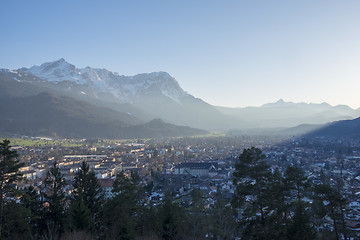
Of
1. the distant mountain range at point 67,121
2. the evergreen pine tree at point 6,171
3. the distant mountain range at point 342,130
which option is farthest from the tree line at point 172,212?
the distant mountain range at point 342,130

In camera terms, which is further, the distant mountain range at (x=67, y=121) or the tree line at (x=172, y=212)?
the distant mountain range at (x=67, y=121)

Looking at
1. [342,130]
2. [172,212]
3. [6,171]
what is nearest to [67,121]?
[342,130]

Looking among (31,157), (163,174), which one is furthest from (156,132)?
(163,174)

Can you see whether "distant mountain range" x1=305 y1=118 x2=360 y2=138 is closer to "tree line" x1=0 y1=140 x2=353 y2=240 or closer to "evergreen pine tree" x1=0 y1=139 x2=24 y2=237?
"tree line" x1=0 y1=140 x2=353 y2=240

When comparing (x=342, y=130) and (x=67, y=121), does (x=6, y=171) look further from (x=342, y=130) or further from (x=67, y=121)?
(x=342, y=130)

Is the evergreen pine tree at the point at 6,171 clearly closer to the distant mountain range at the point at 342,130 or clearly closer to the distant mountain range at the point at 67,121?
the distant mountain range at the point at 67,121

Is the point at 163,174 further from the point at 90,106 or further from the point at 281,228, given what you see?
the point at 90,106

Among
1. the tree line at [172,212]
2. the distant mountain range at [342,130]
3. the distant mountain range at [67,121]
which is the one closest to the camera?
the tree line at [172,212]

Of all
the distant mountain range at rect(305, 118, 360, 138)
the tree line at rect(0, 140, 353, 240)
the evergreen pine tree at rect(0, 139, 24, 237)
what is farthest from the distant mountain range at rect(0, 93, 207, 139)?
the evergreen pine tree at rect(0, 139, 24, 237)

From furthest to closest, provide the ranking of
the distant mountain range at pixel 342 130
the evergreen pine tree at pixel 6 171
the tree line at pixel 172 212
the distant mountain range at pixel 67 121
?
the distant mountain range at pixel 67 121 → the distant mountain range at pixel 342 130 → the evergreen pine tree at pixel 6 171 → the tree line at pixel 172 212
